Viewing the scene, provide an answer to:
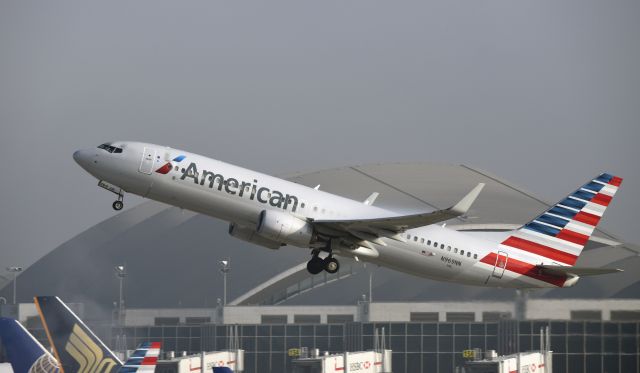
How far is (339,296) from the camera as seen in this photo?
453 ft

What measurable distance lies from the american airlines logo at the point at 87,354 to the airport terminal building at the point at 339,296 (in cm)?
3500

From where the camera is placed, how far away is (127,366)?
47781mm

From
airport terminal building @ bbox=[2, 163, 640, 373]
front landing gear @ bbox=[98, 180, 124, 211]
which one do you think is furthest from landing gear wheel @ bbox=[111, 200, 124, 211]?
airport terminal building @ bbox=[2, 163, 640, 373]

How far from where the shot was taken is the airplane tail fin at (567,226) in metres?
61.6

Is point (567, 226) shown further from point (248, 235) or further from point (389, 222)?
point (248, 235)

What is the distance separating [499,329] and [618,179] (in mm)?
25685

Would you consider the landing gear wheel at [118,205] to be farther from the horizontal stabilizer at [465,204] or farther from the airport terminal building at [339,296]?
the airport terminal building at [339,296]

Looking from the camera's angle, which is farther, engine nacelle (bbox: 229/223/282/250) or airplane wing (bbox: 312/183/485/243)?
engine nacelle (bbox: 229/223/282/250)

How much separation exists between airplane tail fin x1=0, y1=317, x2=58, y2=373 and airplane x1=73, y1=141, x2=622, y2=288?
7.21 meters

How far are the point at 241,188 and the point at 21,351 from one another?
11.7m

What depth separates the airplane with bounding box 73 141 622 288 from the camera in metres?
54.4

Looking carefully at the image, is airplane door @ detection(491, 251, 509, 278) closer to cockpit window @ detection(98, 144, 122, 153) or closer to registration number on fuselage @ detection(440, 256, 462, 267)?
registration number on fuselage @ detection(440, 256, 462, 267)

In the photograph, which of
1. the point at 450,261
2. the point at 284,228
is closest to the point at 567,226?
the point at 450,261

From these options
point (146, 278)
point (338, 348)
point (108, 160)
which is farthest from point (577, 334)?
point (146, 278)
